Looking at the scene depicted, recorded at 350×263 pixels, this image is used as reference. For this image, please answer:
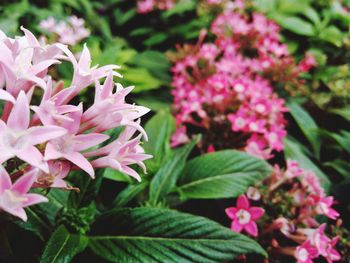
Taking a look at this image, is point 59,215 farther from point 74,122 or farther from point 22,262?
point 74,122

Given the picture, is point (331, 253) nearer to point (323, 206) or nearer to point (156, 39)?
point (323, 206)

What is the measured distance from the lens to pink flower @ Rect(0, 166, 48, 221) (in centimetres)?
52

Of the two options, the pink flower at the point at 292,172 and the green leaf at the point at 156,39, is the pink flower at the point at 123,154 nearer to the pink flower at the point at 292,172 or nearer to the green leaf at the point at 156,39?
the pink flower at the point at 292,172

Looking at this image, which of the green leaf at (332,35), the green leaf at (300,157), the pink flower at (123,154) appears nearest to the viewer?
the pink flower at (123,154)

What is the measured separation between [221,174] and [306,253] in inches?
11.6

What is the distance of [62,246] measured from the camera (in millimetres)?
715

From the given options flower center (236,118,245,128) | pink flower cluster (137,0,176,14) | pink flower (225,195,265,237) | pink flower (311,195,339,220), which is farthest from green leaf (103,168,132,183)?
pink flower cluster (137,0,176,14)

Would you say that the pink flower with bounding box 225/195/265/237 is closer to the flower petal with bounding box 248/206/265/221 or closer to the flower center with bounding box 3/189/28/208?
the flower petal with bounding box 248/206/265/221

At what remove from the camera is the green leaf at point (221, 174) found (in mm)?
1004

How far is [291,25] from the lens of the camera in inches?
72.5

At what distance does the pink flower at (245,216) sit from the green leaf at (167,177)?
18cm

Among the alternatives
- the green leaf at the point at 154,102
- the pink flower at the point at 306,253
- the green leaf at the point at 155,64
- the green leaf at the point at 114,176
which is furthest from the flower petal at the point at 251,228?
the green leaf at the point at 155,64

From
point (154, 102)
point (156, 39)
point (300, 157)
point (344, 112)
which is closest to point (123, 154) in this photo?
point (300, 157)

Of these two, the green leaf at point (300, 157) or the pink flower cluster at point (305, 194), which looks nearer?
the pink flower cluster at point (305, 194)
